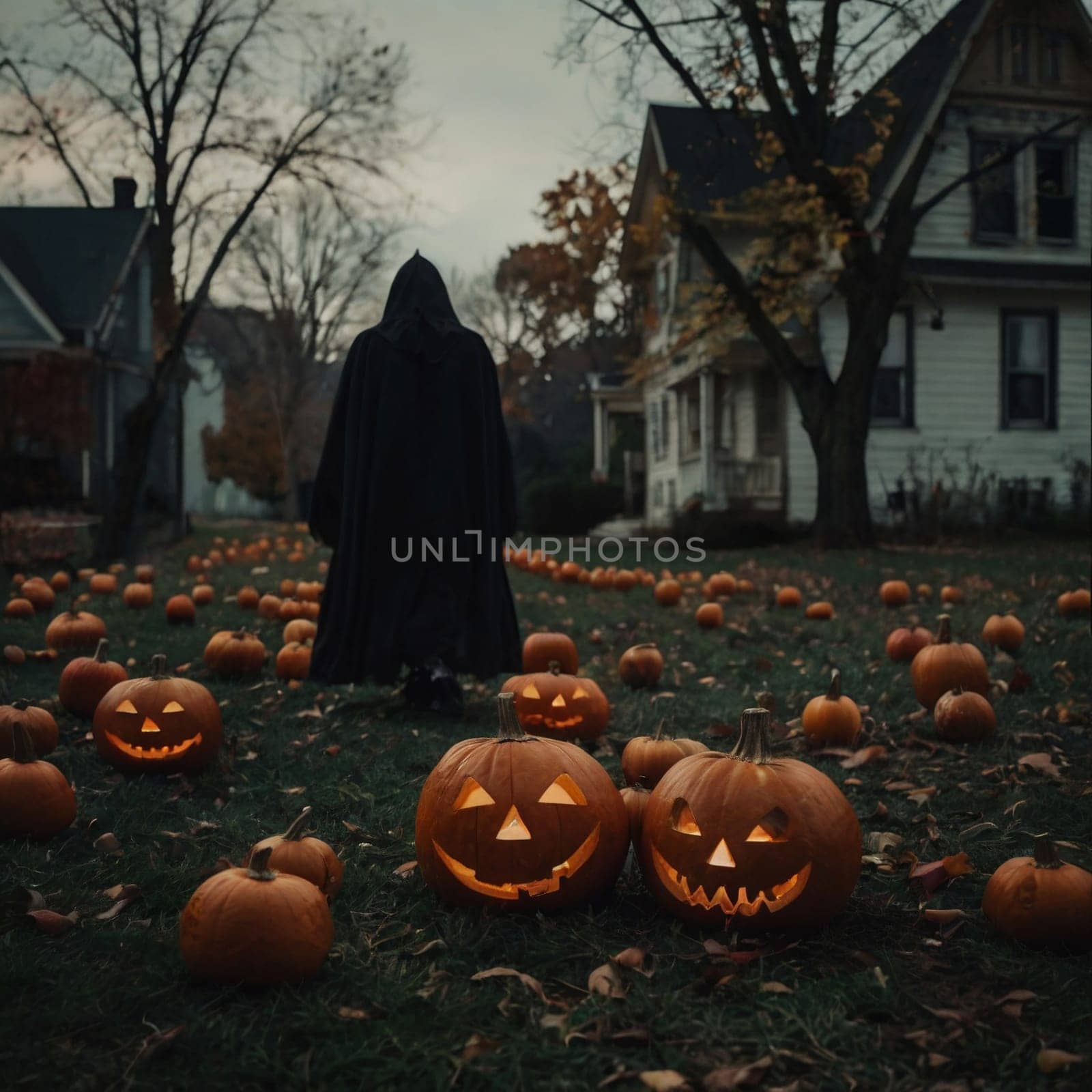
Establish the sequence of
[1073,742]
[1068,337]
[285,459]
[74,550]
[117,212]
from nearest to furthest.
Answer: [1073,742], [74,550], [1068,337], [117,212], [285,459]

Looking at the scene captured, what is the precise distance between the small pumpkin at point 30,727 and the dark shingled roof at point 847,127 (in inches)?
482

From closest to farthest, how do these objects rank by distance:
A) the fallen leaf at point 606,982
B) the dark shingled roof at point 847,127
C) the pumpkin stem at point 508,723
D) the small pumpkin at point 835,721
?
the fallen leaf at point 606,982, the pumpkin stem at point 508,723, the small pumpkin at point 835,721, the dark shingled roof at point 847,127

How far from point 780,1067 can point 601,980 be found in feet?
1.48

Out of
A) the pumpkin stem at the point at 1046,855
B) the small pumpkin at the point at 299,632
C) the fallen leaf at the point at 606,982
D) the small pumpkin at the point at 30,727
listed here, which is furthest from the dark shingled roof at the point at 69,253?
the pumpkin stem at the point at 1046,855

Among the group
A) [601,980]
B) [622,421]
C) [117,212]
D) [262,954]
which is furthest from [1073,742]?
[622,421]

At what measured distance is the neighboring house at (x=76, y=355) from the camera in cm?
1781

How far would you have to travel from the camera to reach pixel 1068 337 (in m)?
18.6

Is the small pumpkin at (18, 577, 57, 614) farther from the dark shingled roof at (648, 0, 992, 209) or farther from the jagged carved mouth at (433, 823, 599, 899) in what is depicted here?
the dark shingled roof at (648, 0, 992, 209)

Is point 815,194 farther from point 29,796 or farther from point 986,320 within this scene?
point 29,796

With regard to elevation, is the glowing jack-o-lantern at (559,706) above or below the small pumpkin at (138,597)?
below

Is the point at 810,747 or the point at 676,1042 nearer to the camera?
the point at 676,1042

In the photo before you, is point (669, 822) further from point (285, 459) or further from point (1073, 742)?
point (285, 459)

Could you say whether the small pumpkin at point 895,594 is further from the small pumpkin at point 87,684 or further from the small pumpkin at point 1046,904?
the small pumpkin at point 1046,904

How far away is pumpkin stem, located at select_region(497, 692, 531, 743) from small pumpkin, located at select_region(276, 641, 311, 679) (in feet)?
10.2
